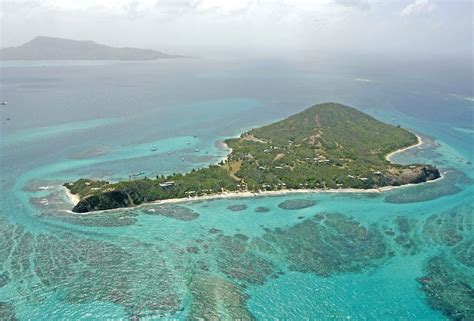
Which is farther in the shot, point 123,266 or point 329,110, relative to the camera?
point 329,110

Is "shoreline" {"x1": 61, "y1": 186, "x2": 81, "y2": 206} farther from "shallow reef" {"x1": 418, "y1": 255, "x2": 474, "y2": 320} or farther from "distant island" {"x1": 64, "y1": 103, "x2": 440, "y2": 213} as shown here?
"shallow reef" {"x1": 418, "y1": 255, "x2": 474, "y2": 320}

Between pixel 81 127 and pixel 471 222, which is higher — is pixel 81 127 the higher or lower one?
the higher one

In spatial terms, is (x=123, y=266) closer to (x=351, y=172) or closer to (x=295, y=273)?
(x=295, y=273)

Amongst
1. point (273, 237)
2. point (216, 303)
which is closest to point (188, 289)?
point (216, 303)

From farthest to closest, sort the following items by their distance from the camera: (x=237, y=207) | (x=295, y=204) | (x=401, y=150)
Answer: (x=401, y=150) < (x=295, y=204) < (x=237, y=207)

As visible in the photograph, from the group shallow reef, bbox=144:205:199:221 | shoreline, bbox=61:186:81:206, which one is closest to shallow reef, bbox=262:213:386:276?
shallow reef, bbox=144:205:199:221

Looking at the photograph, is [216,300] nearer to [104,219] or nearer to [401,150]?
[104,219]

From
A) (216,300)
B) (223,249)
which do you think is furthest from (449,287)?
(223,249)
